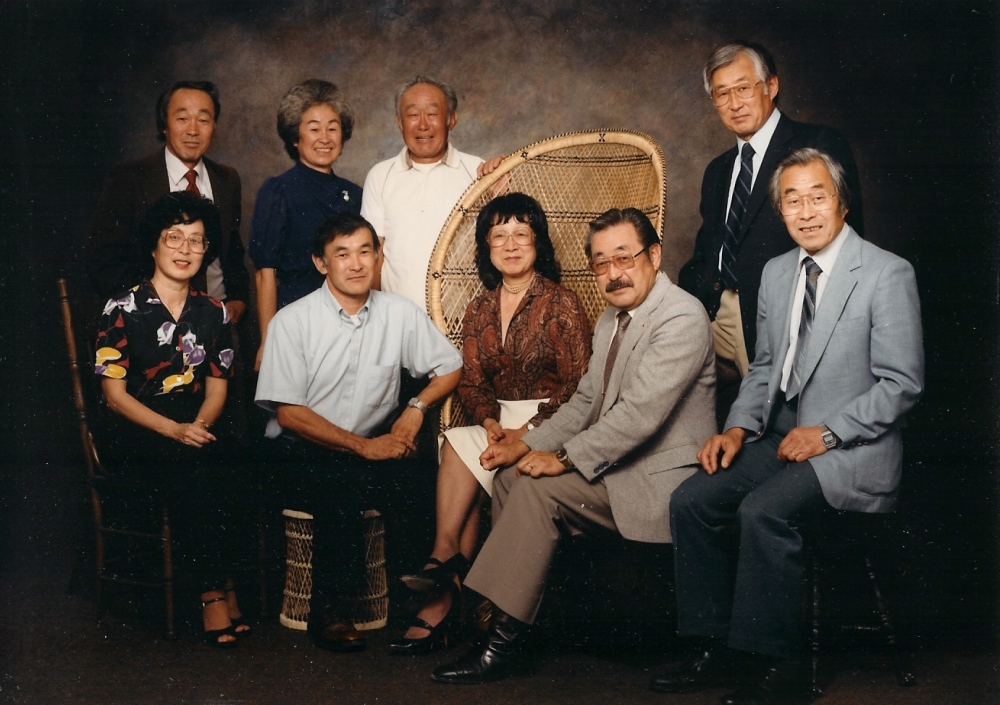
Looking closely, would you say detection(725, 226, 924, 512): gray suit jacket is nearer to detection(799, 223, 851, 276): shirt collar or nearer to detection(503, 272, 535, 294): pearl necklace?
A: detection(799, 223, 851, 276): shirt collar

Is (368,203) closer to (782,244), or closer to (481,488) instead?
(481,488)

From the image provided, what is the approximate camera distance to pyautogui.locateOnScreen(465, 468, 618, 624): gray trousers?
331 centimetres

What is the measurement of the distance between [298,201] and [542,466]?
1.66 metres

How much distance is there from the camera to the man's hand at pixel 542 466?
346 cm

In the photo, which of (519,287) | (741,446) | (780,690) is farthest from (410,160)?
(780,690)

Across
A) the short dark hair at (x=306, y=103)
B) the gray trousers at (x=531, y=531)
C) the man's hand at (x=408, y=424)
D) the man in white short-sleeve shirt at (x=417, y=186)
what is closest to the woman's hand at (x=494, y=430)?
the man's hand at (x=408, y=424)

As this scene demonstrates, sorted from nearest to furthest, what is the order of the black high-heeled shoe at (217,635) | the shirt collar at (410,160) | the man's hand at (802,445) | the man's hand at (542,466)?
the man's hand at (802,445) → the man's hand at (542,466) → the black high-heeled shoe at (217,635) → the shirt collar at (410,160)

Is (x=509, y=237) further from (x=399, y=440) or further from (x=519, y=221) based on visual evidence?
(x=399, y=440)

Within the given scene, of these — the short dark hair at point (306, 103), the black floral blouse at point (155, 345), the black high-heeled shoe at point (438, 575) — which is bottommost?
the black high-heeled shoe at point (438, 575)

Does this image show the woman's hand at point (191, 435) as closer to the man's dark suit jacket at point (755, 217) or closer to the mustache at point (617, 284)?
the mustache at point (617, 284)

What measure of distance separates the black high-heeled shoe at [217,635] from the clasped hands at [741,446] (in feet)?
6.01

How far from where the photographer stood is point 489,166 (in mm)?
4223

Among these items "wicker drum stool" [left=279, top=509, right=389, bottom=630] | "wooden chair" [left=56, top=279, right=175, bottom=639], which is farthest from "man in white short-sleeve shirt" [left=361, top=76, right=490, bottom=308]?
"wooden chair" [left=56, top=279, right=175, bottom=639]

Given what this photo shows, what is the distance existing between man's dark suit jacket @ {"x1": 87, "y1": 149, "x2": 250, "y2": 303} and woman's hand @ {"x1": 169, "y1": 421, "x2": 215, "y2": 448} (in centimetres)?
62
